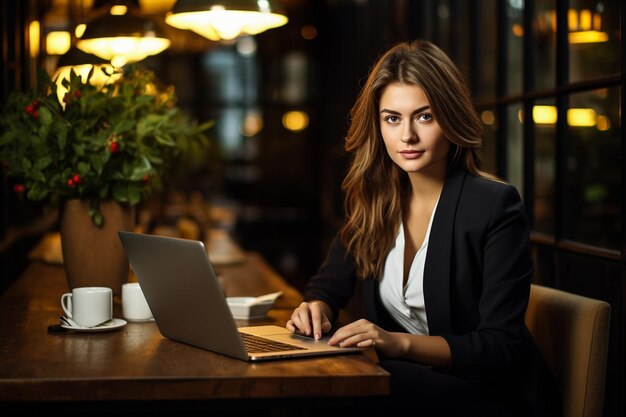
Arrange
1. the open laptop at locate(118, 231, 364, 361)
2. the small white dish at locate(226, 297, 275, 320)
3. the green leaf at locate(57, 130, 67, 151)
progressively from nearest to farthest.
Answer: the open laptop at locate(118, 231, 364, 361) → the small white dish at locate(226, 297, 275, 320) → the green leaf at locate(57, 130, 67, 151)

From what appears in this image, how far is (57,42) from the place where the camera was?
24.0 ft

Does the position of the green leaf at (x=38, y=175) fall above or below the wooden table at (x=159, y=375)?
above

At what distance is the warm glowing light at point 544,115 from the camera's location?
11.1ft

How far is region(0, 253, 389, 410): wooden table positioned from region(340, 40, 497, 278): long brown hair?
564 millimetres

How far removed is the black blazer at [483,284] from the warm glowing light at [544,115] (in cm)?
132

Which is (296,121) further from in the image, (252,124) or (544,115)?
(544,115)

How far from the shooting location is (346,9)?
8.75 meters

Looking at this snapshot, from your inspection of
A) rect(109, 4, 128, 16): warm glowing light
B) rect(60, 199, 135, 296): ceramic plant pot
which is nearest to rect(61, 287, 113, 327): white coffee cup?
rect(60, 199, 135, 296): ceramic plant pot

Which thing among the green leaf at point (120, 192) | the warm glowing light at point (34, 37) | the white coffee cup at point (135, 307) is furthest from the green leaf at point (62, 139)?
the warm glowing light at point (34, 37)

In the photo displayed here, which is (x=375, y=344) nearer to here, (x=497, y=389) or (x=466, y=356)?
(x=466, y=356)

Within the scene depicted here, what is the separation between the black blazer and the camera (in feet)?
6.30

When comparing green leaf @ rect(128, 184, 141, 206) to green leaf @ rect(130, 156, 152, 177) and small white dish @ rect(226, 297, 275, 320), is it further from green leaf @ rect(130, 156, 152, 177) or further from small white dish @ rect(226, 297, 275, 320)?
small white dish @ rect(226, 297, 275, 320)

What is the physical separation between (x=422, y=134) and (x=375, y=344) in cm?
58

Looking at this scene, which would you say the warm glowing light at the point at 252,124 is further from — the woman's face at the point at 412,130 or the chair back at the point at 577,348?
the chair back at the point at 577,348
